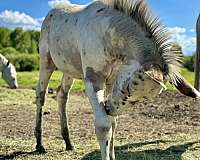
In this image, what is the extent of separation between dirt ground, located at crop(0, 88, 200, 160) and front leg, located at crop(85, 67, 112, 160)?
0.36 meters

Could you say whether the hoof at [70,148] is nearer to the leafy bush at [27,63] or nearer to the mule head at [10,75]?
the mule head at [10,75]

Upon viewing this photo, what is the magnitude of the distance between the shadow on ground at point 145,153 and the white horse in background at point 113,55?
0.53 meters

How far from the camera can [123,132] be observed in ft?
25.3

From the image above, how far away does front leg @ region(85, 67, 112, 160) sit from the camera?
4250 mm

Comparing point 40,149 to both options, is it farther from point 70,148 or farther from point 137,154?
point 137,154

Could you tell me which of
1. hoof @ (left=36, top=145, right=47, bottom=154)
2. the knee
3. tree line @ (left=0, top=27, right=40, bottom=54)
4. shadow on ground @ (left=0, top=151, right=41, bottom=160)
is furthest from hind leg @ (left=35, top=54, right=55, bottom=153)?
tree line @ (left=0, top=27, right=40, bottom=54)

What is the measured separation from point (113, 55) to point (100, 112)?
0.60 metres

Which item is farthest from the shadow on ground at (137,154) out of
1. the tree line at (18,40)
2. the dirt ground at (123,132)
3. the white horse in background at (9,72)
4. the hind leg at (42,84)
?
the tree line at (18,40)

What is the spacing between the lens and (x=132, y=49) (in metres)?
4.12

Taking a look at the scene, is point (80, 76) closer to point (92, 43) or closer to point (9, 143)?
point (92, 43)

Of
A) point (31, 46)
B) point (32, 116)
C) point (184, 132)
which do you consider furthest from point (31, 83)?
point (31, 46)

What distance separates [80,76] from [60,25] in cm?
72

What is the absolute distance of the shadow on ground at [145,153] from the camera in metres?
5.71

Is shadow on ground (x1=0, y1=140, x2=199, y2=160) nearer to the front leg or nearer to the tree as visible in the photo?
the front leg
